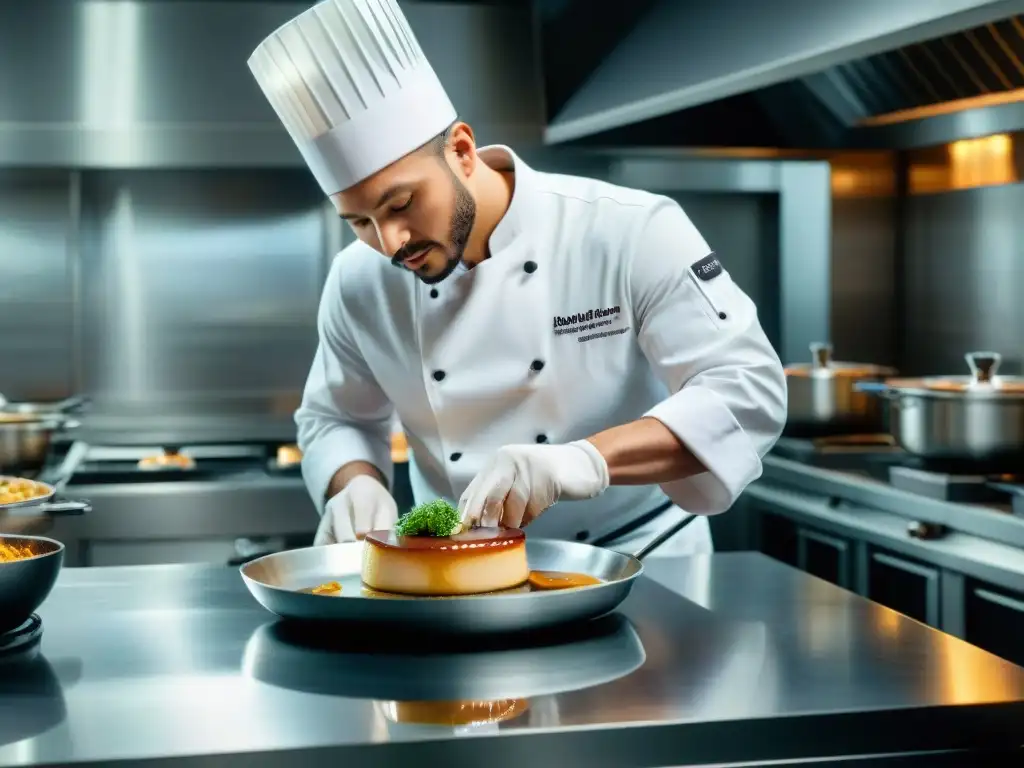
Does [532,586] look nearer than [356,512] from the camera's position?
Yes

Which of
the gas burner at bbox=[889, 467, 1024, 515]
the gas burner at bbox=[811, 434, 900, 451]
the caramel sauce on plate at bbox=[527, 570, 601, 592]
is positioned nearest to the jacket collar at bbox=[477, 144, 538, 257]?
the caramel sauce on plate at bbox=[527, 570, 601, 592]

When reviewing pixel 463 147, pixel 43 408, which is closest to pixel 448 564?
pixel 463 147

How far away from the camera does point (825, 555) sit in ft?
11.1

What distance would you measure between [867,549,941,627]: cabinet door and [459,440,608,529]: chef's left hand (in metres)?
1.45

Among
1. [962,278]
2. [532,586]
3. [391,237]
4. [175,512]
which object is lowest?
[175,512]

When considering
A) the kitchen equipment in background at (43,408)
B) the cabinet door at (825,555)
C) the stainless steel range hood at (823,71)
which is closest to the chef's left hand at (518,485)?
the stainless steel range hood at (823,71)

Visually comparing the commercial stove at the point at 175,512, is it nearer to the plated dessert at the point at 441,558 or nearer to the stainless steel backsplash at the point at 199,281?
the stainless steel backsplash at the point at 199,281

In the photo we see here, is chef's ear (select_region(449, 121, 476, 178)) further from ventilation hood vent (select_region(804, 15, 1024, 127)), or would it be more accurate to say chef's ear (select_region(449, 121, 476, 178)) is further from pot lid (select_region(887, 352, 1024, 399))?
ventilation hood vent (select_region(804, 15, 1024, 127))

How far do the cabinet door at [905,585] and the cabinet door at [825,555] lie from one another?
0.37ft

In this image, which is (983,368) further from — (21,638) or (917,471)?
(21,638)

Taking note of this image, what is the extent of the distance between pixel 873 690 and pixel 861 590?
200 centimetres

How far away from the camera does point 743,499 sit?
3861 mm

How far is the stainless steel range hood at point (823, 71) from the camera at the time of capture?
6.62 feet

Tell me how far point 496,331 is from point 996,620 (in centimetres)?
129
